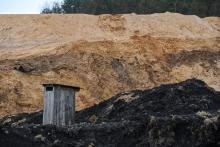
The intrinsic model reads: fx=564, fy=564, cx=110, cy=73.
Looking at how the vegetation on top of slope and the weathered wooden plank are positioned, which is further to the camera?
the vegetation on top of slope

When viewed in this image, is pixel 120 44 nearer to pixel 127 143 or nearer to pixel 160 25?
pixel 160 25

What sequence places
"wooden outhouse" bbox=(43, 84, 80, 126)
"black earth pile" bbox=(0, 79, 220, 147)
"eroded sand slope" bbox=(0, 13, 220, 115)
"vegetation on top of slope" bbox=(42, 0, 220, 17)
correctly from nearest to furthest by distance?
"black earth pile" bbox=(0, 79, 220, 147) → "wooden outhouse" bbox=(43, 84, 80, 126) → "eroded sand slope" bbox=(0, 13, 220, 115) → "vegetation on top of slope" bbox=(42, 0, 220, 17)

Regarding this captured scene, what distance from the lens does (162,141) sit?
11719 mm

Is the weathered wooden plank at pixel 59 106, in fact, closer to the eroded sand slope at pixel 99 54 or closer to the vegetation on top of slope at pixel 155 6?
the eroded sand slope at pixel 99 54

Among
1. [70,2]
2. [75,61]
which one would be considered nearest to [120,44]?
[75,61]

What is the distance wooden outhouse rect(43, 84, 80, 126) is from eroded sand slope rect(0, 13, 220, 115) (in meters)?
7.15

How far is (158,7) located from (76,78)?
2242cm

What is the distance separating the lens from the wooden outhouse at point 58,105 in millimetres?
18500

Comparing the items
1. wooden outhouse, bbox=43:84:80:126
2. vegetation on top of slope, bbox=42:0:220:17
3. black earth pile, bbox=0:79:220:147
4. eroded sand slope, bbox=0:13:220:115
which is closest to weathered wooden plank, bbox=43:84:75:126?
wooden outhouse, bbox=43:84:80:126

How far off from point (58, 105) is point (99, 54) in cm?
1240

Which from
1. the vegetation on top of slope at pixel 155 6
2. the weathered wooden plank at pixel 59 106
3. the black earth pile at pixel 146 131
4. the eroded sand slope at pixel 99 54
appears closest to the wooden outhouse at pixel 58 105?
the weathered wooden plank at pixel 59 106

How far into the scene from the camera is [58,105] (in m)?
18.6

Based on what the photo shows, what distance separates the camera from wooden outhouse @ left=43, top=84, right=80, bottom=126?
728 inches

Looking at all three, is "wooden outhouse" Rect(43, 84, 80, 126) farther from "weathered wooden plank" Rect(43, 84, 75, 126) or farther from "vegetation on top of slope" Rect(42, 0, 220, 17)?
"vegetation on top of slope" Rect(42, 0, 220, 17)
